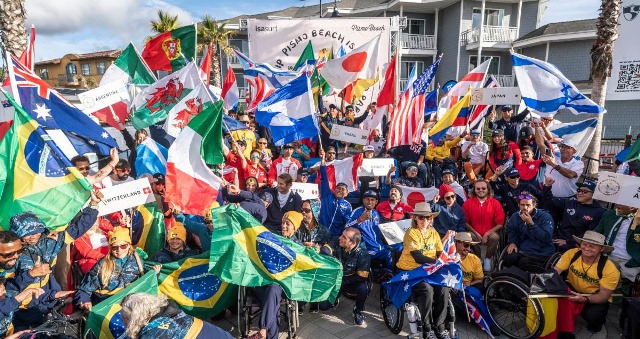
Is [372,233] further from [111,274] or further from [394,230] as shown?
[111,274]

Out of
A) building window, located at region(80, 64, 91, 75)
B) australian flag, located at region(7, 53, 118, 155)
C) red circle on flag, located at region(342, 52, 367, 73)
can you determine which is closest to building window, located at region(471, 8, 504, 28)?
red circle on flag, located at region(342, 52, 367, 73)

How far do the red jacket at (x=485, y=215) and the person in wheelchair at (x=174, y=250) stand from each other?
14.0 ft

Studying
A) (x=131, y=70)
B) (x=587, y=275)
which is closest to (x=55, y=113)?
(x=131, y=70)

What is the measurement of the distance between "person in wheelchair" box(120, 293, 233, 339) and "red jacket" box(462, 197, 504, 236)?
15.5ft

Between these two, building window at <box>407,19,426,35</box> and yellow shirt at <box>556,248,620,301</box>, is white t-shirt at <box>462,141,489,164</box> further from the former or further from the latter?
building window at <box>407,19,426,35</box>

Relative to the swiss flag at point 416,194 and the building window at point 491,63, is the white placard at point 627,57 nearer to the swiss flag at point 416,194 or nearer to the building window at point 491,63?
the swiss flag at point 416,194

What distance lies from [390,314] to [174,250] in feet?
9.71

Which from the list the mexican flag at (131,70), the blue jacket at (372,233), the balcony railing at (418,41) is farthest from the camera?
the balcony railing at (418,41)

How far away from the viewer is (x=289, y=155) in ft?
28.1

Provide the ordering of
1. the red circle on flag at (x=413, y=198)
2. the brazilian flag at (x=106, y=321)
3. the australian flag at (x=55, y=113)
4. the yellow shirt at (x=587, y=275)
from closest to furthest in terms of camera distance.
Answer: the brazilian flag at (x=106, y=321), the yellow shirt at (x=587, y=275), the australian flag at (x=55, y=113), the red circle on flag at (x=413, y=198)

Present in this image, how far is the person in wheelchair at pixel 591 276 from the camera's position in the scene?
4.70 metres

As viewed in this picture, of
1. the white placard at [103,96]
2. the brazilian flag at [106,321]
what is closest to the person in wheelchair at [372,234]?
the brazilian flag at [106,321]

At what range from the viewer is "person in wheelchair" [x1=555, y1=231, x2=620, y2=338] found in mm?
4695

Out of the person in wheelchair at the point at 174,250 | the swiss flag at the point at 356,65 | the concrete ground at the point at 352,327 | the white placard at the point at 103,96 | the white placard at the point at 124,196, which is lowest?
the concrete ground at the point at 352,327
